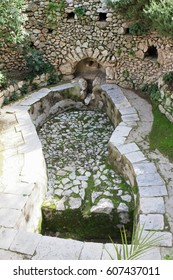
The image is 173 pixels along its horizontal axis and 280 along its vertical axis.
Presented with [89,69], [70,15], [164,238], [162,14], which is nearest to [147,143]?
[164,238]

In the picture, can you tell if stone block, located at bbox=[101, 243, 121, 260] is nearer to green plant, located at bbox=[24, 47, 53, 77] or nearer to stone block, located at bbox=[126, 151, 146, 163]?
stone block, located at bbox=[126, 151, 146, 163]

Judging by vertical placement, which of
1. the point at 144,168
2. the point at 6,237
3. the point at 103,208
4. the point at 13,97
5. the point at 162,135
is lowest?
the point at 103,208

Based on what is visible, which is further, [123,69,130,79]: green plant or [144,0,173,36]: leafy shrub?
[123,69,130,79]: green plant

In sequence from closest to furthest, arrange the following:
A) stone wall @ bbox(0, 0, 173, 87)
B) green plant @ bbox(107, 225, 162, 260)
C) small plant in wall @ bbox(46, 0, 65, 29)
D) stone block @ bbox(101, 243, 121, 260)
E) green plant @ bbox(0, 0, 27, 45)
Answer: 1. green plant @ bbox(107, 225, 162, 260)
2. stone block @ bbox(101, 243, 121, 260)
3. green plant @ bbox(0, 0, 27, 45)
4. stone wall @ bbox(0, 0, 173, 87)
5. small plant in wall @ bbox(46, 0, 65, 29)

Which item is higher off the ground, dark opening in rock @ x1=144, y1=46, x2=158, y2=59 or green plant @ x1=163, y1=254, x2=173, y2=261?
dark opening in rock @ x1=144, y1=46, x2=158, y2=59

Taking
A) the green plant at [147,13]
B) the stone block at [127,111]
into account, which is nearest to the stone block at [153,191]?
the stone block at [127,111]

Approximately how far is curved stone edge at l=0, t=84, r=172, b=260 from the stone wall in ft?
4.45

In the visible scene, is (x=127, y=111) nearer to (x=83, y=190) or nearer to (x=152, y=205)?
(x=83, y=190)

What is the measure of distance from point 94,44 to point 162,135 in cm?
389

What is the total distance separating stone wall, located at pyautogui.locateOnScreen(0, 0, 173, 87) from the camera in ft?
29.0

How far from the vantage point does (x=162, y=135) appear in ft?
22.6

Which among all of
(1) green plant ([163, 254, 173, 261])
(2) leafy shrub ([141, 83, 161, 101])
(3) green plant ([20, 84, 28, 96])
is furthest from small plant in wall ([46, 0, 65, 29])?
(1) green plant ([163, 254, 173, 261])

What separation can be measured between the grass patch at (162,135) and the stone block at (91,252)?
2619mm
